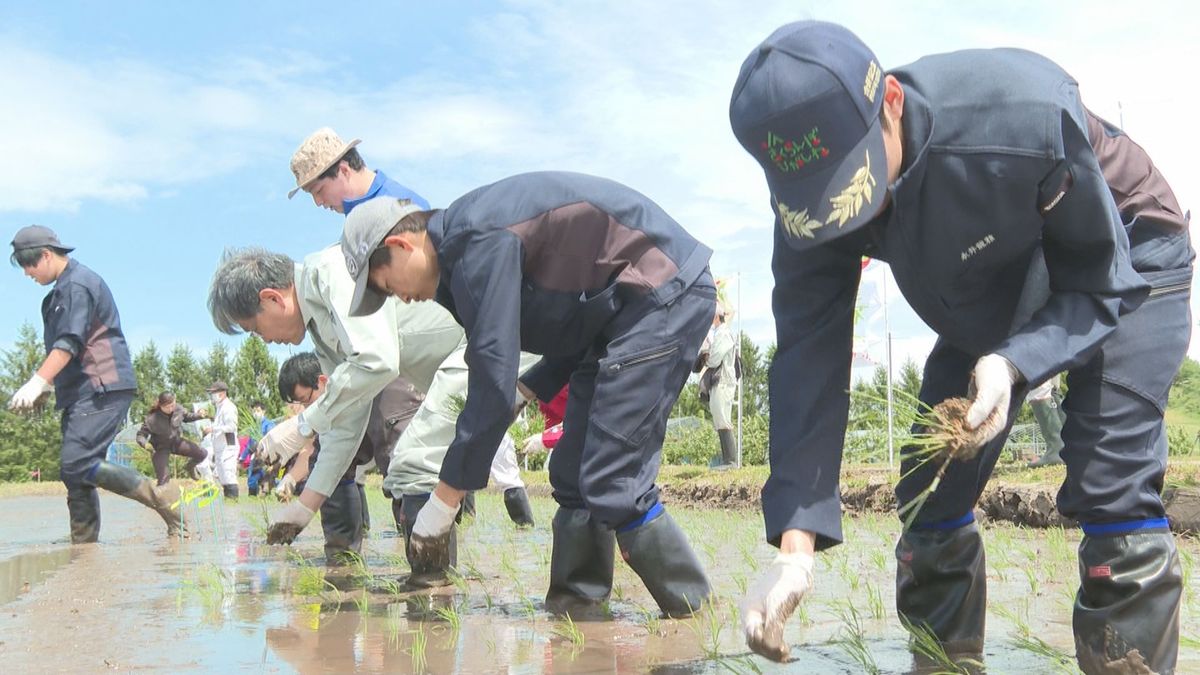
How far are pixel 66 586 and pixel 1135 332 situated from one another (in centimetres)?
438

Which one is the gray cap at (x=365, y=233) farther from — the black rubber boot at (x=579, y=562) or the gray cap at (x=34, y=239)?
the gray cap at (x=34, y=239)

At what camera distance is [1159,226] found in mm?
2258

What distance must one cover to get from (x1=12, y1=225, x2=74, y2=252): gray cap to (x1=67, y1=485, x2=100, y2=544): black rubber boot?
1.60m

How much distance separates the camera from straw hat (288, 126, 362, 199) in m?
5.16

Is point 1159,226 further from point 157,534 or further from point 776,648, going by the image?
point 157,534

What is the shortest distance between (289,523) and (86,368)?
3447 mm

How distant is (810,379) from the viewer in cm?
227

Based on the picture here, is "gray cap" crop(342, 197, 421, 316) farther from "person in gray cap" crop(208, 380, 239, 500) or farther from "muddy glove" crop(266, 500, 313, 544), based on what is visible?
"person in gray cap" crop(208, 380, 239, 500)

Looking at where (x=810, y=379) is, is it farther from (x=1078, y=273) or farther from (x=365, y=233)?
(x=365, y=233)

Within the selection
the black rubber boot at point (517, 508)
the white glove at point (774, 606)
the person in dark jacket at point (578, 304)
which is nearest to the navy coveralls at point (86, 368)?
the black rubber boot at point (517, 508)

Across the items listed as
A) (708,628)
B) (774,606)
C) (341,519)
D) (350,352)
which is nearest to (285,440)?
(350,352)

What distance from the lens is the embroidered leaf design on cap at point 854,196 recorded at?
189cm

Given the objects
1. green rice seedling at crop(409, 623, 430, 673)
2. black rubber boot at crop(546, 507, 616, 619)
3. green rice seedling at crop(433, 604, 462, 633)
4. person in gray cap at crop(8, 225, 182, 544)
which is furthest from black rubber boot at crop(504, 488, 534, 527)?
green rice seedling at crop(409, 623, 430, 673)

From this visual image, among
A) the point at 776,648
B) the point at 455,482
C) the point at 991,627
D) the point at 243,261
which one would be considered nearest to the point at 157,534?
the point at 243,261
